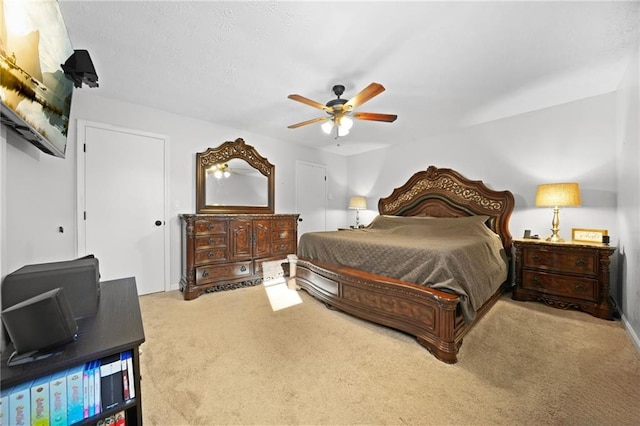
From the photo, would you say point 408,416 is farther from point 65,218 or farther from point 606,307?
point 65,218

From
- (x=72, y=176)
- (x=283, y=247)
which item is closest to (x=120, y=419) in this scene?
(x=72, y=176)

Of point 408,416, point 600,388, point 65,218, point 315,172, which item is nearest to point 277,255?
point 315,172

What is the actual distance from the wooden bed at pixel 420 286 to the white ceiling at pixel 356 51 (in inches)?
48.1

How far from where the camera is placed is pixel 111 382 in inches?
39.2

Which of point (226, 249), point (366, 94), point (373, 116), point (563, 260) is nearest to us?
point (366, 94)

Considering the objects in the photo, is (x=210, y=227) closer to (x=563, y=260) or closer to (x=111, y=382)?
(x=111, y=382)

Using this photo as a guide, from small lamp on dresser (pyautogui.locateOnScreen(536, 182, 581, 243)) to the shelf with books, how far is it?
3.89m

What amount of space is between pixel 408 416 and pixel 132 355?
140 cm

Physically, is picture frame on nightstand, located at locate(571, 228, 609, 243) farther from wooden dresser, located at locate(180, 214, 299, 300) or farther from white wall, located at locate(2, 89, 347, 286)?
white wall, located at locate(2, 89, 347, 286)

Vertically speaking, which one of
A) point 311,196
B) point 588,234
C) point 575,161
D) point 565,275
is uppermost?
point 575,161

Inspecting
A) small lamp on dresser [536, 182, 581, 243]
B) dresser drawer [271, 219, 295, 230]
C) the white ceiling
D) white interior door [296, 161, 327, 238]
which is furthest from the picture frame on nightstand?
white interior door [296, 161, 327, 238]

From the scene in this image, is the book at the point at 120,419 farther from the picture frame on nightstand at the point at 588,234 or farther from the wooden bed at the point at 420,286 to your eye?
the picture frame on nightstand at the point at 588,234

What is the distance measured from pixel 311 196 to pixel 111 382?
4385mm

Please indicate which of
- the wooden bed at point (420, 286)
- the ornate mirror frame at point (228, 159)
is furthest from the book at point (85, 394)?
the ornate mirror frame at point (228, 159)
